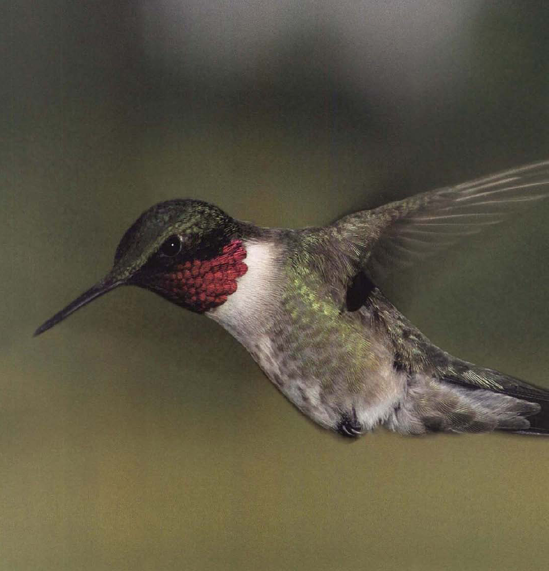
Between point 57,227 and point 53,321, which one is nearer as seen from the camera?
point 53,321

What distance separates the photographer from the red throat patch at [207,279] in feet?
1.65

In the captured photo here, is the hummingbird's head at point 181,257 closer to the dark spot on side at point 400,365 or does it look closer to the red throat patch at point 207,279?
the red throat patch at point 207,279

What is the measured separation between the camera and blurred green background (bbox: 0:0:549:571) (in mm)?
819

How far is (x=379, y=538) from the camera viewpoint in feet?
2.92

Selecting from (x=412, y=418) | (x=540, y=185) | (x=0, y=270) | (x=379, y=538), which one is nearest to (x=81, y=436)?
(x=0, y=270)

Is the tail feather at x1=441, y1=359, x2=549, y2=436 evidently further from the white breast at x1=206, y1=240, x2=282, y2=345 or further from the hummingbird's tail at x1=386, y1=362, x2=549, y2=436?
the white breast at x1=206, y1=240, x2=282, y2=345

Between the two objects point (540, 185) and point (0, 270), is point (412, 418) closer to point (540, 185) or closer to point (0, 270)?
point (540, 185)

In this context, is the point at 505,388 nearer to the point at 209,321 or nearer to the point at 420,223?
the point at 420,223

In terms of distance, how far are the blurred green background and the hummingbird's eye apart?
0.96ft

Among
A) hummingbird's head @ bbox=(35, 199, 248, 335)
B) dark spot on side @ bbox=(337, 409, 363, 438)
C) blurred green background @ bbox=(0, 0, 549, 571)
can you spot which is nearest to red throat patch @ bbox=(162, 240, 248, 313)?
hummingbird's head @ bbox=(35, 199, 248, 335)

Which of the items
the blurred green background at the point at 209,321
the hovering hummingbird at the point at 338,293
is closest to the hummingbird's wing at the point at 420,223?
the hovering hummingbird at the point at 338,293

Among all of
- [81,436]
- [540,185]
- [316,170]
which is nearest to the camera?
[540,185]

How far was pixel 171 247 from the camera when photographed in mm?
485

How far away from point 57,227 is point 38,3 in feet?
0.92
